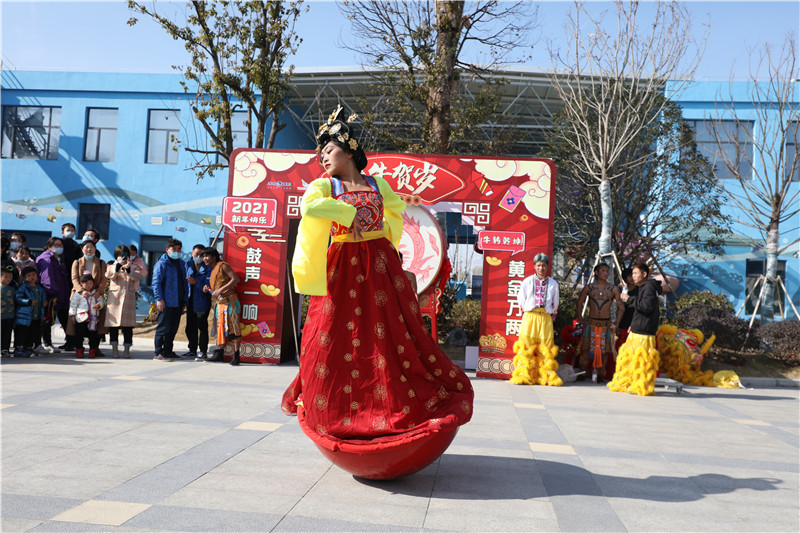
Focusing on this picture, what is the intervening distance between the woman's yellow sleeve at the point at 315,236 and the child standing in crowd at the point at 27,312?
6.50m

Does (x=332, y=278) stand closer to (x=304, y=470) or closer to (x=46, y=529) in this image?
(x=304, y=470)

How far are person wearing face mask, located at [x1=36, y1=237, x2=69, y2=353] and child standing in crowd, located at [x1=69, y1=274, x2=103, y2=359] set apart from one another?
49 centimetres

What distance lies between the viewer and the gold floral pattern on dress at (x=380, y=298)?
3465 millimetres

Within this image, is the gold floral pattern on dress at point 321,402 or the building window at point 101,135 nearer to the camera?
the gold floral pattern on dress at point 321,402

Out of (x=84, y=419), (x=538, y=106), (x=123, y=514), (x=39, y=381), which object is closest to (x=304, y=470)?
(x=123, y=514)

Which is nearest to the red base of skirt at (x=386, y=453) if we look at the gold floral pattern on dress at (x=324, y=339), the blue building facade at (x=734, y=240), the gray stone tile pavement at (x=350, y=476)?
the gray stone tile pavement at (x=350, y=476)

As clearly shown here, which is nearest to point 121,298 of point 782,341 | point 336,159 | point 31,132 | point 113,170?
point 336,159

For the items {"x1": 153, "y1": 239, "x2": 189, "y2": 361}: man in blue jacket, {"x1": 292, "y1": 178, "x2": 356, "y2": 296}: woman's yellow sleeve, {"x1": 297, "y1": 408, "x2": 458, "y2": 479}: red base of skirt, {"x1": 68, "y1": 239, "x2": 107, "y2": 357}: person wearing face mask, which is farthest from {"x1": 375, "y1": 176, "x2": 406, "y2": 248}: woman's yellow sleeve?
{"x1": 68, "y1": 239, "x2": 107, "y2": 357}: person wearing face mask

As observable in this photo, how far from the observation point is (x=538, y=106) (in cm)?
2070

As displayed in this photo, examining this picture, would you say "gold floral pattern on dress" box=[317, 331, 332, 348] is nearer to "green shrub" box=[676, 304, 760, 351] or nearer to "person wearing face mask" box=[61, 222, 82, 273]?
"person wearing face mask" box=[61, 222, 82, 273]

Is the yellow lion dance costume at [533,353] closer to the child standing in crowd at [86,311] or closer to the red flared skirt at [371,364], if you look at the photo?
the red flared skirt at [371,364]

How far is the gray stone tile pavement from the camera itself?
2.93 m

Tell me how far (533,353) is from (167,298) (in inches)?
208

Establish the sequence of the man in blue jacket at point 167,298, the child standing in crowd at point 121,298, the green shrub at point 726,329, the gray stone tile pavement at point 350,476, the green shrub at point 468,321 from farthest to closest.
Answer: the green shrub at point 468,321, the green shrub at point 726,329, the man in blue jacket at point 167,298, the child standing in crowd at point 121,298, the gray stone tile pavement at point 350,476
